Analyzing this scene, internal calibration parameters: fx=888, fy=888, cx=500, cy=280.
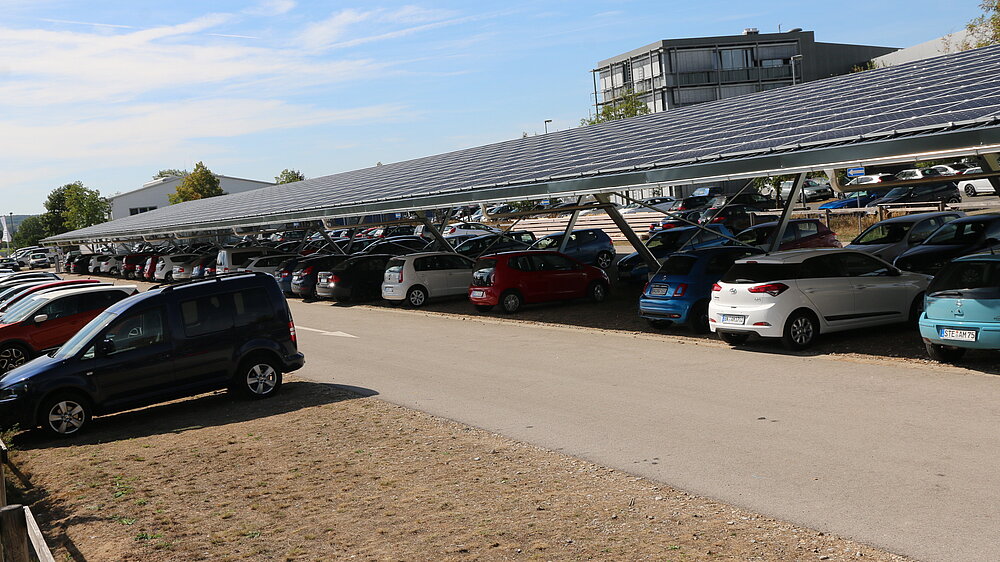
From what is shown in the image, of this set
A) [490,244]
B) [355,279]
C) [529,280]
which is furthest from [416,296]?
[490,244]

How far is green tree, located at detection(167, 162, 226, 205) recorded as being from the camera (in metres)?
103

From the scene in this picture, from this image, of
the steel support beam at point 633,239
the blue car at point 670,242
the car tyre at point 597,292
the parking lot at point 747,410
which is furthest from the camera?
the blue car at point 670,242

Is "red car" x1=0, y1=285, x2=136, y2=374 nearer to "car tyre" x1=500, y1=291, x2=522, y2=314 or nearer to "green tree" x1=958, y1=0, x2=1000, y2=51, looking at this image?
"car tyre" x1=500, y1=291, x2=522, y2=314

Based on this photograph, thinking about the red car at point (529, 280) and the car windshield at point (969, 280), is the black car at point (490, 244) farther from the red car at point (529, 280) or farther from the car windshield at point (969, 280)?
the car windshield at point (969, 280)

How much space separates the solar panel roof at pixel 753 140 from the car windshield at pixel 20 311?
9.66m

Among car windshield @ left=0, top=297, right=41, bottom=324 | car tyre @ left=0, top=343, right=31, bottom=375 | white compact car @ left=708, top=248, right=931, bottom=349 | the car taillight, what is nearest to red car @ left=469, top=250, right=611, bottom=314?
white compact car @ left=708, top=248, right=931, bottom=349

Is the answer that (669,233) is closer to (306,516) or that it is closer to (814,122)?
(814,122)

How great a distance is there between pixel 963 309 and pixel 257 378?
981cm

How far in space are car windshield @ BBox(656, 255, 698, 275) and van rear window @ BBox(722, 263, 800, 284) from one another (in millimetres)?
2320

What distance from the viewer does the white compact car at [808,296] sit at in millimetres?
13898

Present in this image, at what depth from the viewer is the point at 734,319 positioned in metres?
14.3

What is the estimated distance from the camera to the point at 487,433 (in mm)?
10008

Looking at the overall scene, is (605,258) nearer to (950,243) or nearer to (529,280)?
(529,280)

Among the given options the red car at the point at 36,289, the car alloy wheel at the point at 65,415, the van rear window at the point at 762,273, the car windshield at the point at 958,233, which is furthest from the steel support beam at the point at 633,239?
the car alloy wheel at the point at 65,415
